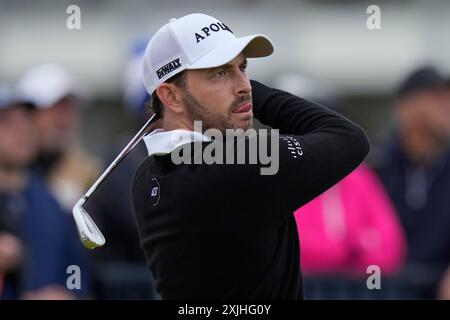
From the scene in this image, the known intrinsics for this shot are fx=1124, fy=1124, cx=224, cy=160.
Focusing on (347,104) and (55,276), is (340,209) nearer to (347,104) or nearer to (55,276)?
(55,276)

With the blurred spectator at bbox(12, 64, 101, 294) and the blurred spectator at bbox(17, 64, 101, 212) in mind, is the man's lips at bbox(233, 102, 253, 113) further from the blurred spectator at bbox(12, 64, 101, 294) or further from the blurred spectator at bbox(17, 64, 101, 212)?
the blurred spectator at bbox(17, 64, 101, 212)

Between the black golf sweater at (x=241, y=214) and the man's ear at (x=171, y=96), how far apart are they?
182 millimetres

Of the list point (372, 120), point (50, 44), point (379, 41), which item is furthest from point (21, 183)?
point (379, 41)

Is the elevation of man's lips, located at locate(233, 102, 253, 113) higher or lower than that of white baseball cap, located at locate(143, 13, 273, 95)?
lower

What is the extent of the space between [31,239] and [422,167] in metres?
2.50

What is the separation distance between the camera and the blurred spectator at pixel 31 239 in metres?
6.01

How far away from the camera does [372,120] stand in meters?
17.2

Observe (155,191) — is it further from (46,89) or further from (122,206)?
(46,89)

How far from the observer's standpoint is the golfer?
3.67 meters

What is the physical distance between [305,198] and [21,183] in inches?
114

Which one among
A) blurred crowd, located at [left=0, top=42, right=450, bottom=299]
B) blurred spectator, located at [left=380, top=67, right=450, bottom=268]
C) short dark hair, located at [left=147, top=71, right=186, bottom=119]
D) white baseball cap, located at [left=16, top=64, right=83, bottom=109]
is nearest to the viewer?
short dark hair, located at [left=147, top=71, right=186, bottom=119]

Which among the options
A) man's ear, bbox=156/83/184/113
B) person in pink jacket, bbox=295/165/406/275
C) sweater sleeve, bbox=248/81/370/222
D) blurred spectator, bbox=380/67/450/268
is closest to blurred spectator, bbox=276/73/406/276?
person in pink jacket, bbox=295/165/406/275

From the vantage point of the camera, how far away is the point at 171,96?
3.92 meters

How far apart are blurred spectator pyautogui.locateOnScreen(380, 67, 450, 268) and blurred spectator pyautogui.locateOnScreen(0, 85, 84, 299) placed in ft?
6.78
